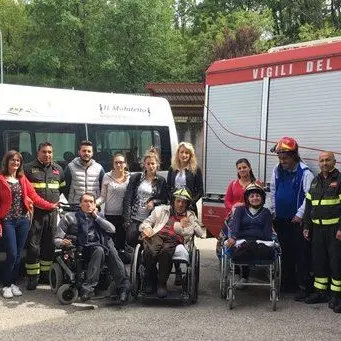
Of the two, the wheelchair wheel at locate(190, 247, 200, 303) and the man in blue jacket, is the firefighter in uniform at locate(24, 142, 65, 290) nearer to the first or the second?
the wheelchair wheel at locate(190, 247, 200, 303)

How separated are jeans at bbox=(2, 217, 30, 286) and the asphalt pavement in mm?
312

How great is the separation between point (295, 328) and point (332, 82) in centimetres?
283

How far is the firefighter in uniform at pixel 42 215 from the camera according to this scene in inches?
265

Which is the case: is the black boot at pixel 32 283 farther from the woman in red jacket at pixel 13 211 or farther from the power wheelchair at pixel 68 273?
the power wheelchair at pixel 68 273

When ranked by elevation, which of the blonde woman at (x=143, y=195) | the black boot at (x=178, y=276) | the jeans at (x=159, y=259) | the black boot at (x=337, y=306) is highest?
the blonde woman at (x=143, y=195)

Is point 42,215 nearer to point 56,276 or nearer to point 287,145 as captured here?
point 56,276

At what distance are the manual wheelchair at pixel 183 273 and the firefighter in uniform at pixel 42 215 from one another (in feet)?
4.12

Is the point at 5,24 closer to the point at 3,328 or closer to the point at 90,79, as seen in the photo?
the point at 90,79

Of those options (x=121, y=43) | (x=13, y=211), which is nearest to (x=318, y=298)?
(x=13, y=211)

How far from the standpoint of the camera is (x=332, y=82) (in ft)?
21.6

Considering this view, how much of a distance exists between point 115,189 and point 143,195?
43cm

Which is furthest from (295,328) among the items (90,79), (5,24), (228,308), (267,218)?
(5,24)

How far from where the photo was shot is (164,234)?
6.34 meters

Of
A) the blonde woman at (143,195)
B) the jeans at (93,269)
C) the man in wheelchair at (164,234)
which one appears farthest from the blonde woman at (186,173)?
the jeans at (93,269)
